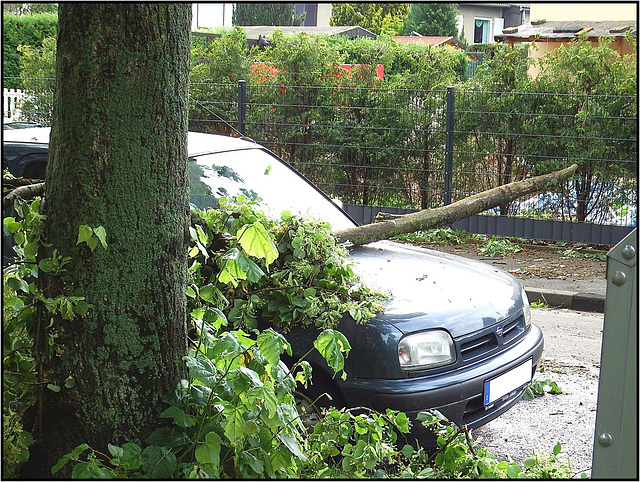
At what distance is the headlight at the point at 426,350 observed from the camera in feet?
12.2

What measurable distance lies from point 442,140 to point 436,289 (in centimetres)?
675

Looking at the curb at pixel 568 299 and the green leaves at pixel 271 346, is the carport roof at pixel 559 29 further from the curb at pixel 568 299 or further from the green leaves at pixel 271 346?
the green leaves at pixel 271 346

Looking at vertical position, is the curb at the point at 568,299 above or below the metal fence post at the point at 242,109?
below

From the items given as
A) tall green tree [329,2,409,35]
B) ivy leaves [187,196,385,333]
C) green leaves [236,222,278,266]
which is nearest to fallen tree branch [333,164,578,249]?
ivy leaves [187,196,385,333]

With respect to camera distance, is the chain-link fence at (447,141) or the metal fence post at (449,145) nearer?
the chain-link fence at (447,141)

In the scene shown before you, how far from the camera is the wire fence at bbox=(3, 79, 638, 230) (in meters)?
9.66

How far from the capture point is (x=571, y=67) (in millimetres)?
10109

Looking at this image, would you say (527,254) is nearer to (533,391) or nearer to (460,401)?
(533,391)

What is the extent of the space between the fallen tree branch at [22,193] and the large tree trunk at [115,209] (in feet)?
1.14

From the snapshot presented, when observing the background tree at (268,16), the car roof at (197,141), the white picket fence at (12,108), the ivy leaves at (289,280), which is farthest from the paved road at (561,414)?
the background tree at (268,16)

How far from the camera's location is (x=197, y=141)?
17.2 ft

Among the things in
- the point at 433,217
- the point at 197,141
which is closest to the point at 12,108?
the point at 197,141

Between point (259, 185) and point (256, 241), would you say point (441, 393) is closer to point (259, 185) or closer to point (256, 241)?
point (256, 241)

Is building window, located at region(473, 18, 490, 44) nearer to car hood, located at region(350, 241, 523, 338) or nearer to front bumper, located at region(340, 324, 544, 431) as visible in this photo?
car hood, located at region(350, 241, 523, 338)
